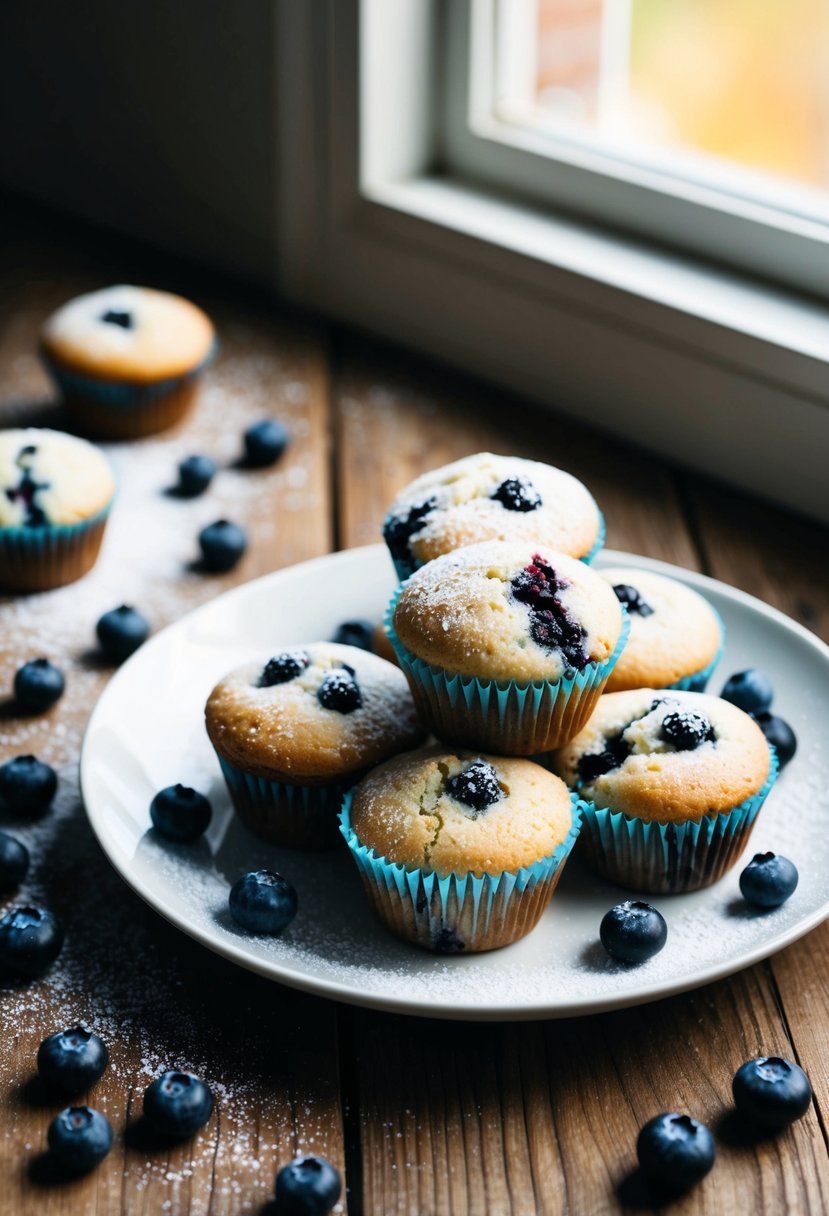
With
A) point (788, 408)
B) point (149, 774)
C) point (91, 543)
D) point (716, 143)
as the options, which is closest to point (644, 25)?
point (716, 143)

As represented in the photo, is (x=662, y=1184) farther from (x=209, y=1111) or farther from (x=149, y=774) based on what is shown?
(x=149, y=774)

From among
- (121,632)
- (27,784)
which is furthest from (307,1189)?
(121,632)

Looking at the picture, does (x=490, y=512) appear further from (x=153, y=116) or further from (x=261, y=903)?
(x=153, y=116)

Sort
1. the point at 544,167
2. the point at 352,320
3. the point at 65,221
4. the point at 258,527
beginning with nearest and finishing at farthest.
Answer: the point at 258,527 < the point at 544,167 < the point at 352,320 < the point at 65,221

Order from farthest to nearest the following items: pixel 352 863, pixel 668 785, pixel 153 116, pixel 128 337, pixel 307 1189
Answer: pixel 153 116 < pixel 128 337 < pixel 352 863 < pixel 668 785 < pixel 307 1189

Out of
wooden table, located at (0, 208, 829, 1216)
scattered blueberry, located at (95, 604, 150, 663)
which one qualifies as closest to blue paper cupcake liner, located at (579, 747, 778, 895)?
wooden table, located at (0, 208, 829, 1216)

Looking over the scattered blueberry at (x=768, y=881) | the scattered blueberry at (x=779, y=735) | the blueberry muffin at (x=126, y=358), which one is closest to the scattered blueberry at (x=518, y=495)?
the scattered blueberry at (x=779, y=735)

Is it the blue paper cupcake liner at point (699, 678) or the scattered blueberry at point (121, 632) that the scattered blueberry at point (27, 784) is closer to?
the scattered blueberry at point (121, 632)
